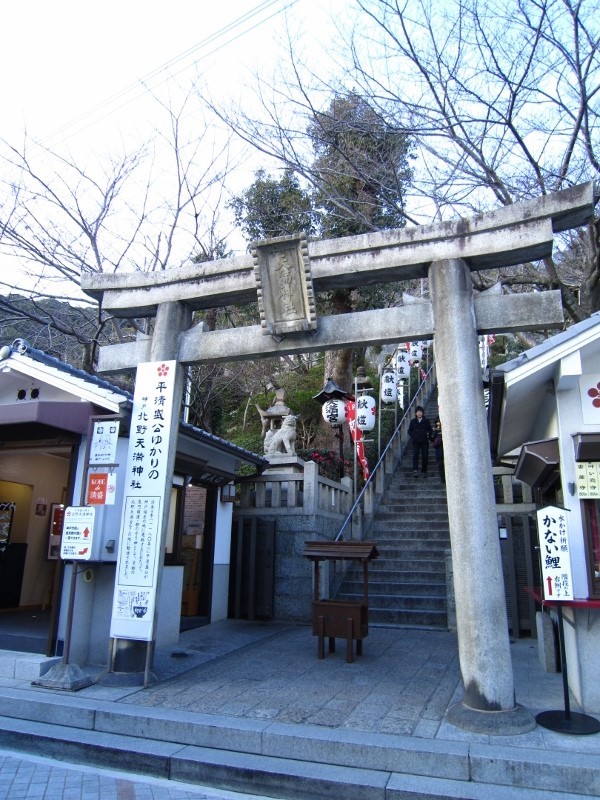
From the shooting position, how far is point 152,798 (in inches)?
194

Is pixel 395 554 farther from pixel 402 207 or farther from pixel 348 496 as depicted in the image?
pixel 402 207

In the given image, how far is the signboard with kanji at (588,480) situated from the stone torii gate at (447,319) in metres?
1.06

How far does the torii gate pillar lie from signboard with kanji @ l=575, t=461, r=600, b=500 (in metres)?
1.11

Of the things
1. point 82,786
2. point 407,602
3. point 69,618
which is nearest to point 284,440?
point 407,602

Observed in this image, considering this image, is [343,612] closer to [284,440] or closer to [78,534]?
[78,534]

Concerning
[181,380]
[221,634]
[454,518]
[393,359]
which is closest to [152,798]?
[454,518]

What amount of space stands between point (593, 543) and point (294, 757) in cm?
408

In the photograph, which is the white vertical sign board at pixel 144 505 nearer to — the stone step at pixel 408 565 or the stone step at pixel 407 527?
the stone step at pixel 408 565

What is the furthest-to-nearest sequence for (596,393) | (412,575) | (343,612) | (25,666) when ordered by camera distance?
(412,575)
(343,612)
(25,666)
(596,393)

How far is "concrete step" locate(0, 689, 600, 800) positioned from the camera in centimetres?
476

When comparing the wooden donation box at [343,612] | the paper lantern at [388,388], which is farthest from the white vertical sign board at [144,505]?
the paper lantern at [388,388]

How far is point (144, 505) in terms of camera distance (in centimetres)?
770

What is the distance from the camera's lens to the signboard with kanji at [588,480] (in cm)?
655

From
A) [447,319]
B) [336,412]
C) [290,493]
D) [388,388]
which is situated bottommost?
[290,493]
